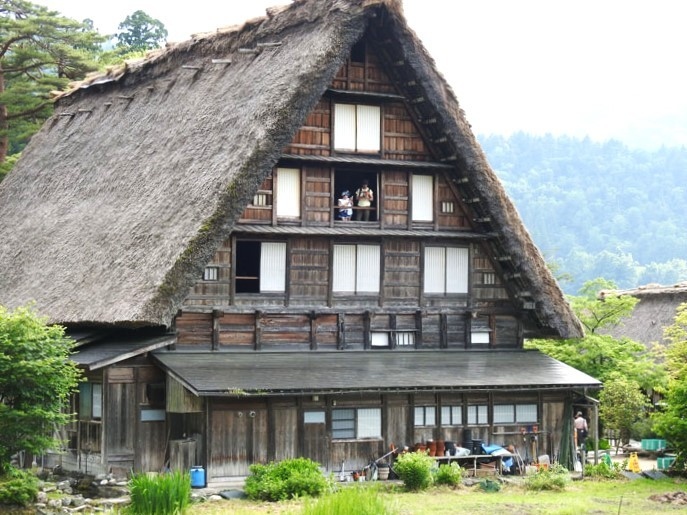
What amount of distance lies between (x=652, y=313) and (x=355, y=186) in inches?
788

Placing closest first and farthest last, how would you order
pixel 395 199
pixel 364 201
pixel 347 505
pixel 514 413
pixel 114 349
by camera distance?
pixel 347 505 < pixel 114 349 < pixel 364 201 < pixel 395 199 < pixel 514 413

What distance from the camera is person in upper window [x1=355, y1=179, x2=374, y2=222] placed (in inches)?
1246

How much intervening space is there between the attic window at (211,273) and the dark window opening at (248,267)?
544mm

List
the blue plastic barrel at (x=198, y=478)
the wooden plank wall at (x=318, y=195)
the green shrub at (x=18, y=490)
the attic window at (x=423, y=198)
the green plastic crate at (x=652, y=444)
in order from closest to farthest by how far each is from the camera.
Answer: the green shrub at (x=18, y=490) → the blue plastic barrel at (x=198, y=478) → the wooden plank wall at (x=318, y=195) → the attic window at (x=423, y=198) → the green plastic crate at (x=652, y=444)

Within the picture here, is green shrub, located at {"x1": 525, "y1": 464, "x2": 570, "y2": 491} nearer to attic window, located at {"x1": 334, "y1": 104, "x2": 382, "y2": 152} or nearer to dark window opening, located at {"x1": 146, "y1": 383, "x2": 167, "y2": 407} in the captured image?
dark window opening, located at {"x1": 146, "y1": 383, "x2": 167, "y2": 407}

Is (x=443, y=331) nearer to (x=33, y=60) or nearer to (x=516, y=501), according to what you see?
(x=516, y=501)

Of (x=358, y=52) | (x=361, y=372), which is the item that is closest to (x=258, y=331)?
(x=361, y=372)

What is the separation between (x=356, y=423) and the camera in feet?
97.9

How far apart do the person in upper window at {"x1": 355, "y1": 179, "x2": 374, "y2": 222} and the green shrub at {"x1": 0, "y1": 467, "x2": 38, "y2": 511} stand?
1157 centimetres

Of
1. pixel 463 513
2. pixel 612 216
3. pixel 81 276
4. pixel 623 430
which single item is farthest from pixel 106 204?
pixel 612 216

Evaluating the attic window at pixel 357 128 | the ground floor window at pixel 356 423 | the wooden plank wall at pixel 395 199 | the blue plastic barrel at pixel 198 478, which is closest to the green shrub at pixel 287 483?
the blue plastic barrel at pixel 198 478

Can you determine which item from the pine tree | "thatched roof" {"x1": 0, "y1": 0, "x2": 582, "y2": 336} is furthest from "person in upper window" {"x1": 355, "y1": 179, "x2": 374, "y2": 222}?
the pine tree

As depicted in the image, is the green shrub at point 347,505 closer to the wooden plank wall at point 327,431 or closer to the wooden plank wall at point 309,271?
the wooden plank wall at point 327,431

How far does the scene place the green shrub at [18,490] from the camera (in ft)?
74.2
